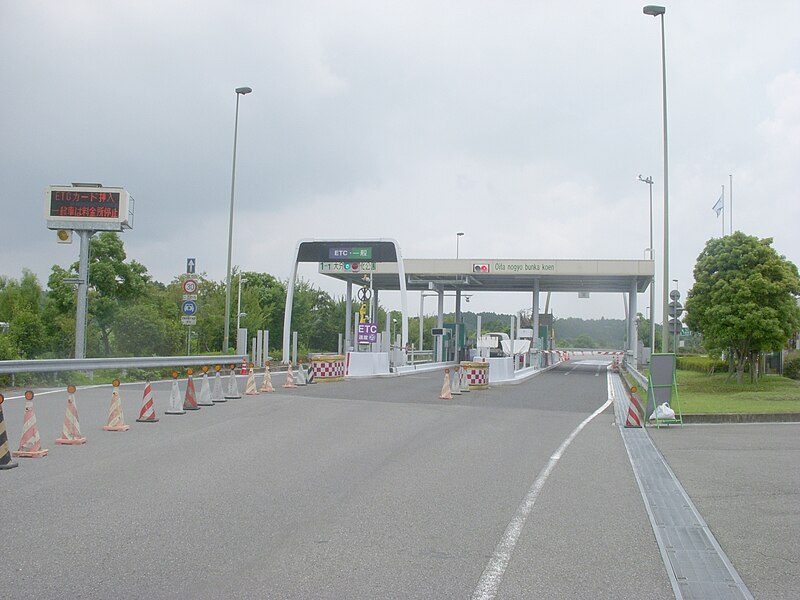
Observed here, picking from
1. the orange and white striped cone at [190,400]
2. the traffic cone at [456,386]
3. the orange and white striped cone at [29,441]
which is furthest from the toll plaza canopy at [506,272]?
the orange and white striped cone at [29,441]

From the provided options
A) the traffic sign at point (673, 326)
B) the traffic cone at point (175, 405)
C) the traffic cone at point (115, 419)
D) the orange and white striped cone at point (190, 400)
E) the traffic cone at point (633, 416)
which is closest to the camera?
the traffic cone at point (115, 419)

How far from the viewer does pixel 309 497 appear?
27.0ft

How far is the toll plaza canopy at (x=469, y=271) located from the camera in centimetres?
3472

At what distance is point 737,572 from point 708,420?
12121 millimetres

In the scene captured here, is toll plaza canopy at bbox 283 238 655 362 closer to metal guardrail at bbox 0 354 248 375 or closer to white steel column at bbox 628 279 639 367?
white steel column at bbox 628 279 639 367

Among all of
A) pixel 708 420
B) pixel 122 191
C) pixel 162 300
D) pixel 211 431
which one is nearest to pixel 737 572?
pixel 211 431

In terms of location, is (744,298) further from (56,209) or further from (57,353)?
(57,353)

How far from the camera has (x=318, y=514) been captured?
24.4ft

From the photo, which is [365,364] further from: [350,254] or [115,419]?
[115,419]

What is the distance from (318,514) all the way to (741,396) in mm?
19536

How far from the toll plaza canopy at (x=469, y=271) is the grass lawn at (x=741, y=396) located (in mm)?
Answer: 12545

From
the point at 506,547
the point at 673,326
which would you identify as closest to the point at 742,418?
the point at 673,326

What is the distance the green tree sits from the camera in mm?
26625

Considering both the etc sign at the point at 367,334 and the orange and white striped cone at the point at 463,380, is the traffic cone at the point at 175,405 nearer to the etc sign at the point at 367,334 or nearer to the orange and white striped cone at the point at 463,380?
the orange and white striped cone at the point at 463,380
